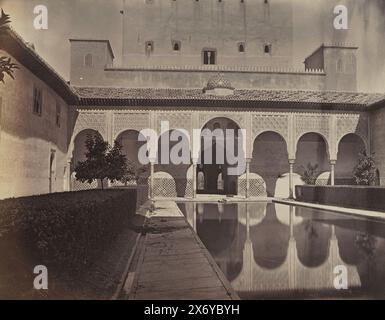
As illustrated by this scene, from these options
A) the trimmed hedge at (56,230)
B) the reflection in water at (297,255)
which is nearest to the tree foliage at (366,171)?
the reflection in water at (297,255)

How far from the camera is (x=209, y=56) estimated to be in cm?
2970

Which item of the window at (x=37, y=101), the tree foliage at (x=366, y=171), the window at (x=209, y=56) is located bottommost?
the tree foliage at (x=366, y=171)

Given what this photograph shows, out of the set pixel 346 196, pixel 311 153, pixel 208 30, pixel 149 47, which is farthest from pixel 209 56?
pixel 346 196

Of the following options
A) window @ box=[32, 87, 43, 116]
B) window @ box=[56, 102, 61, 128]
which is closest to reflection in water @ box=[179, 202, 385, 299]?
window @ box=[32, 87, 43, 116]

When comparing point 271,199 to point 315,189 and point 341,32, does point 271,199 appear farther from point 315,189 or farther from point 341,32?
point 341,32

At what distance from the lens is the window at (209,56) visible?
29.7 m

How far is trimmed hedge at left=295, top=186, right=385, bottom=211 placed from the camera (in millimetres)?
15133

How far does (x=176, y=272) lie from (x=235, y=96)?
18372 millimetres

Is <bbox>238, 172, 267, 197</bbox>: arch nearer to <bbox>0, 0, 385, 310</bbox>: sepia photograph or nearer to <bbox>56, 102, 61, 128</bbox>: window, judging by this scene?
<bbox>0, 0, 385, 310</bbox>: sepia photograph

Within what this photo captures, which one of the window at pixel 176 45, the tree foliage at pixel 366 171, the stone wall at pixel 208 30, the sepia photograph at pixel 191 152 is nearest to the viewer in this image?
the sepia photograph at pixel 191 152

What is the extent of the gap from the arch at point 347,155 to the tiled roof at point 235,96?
2588 millimetres

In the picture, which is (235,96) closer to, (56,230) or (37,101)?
(37,101)

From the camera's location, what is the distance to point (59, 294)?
3850 mm

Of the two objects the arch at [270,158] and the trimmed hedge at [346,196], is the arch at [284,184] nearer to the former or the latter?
the arch at [270,158]
